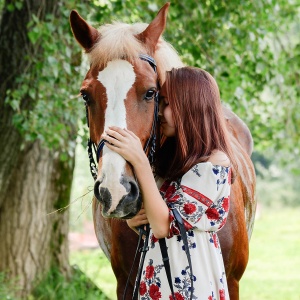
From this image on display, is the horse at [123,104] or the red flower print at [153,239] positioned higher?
the horse at [123,104]

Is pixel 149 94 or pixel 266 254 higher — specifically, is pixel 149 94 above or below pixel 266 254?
above

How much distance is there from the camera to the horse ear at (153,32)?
279 centimetres

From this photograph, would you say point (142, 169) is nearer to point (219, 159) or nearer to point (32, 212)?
point (219, 159)

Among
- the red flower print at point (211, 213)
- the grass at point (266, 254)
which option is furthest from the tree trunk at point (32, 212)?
the red flower print at point (211, 213)

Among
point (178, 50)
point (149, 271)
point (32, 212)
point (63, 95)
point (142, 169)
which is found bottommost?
point (149, 271)

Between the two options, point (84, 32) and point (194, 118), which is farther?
point (84, 32)

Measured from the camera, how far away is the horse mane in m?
Answer: 2.65

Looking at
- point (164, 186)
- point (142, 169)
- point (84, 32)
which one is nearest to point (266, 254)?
point (164, 186)

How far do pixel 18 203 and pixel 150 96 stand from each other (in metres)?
3.58

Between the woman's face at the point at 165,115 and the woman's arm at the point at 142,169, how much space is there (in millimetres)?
240

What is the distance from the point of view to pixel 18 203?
19.5ft

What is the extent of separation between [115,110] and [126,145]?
189 mm

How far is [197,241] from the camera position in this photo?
2.52m

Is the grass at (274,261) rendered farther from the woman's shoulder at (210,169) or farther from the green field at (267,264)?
the woman's shoulder at (210,169)
